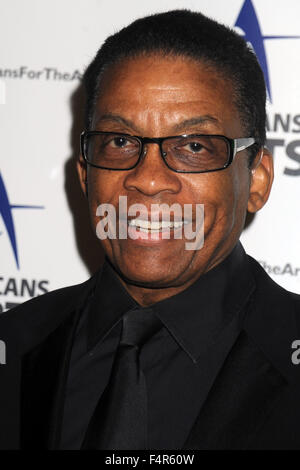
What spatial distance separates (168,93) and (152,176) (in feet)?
0.61

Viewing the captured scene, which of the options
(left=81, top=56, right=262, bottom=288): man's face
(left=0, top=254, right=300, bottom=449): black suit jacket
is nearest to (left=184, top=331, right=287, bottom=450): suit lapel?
(left=0, top=254, right=300, bottom=449): black suit jacket

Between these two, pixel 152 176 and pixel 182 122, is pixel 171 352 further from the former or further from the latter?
pixel 182 122

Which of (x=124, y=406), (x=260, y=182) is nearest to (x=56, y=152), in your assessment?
(x=260, y=182)

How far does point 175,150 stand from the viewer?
1290 millimetres

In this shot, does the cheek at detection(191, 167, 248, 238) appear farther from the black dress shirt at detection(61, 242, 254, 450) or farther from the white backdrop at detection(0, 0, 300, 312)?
the white backdrop at detection(0, 0, 300, 312)

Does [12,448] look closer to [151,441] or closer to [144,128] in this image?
[151,441]

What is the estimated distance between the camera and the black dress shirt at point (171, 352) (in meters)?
1.26

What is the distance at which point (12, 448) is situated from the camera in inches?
54.0

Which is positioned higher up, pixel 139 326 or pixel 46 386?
pixel 139 326

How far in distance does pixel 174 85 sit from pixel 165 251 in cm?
36

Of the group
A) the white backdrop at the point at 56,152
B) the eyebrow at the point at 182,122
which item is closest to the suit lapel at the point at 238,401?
the eyebrow at the point at 182,122

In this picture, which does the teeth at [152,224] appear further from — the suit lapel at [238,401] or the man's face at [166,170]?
the suit lapel at [238,401]

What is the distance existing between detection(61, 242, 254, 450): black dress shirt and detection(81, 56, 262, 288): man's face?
0.19 ft

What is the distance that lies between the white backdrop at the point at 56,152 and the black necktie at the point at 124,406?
87 centimetres
